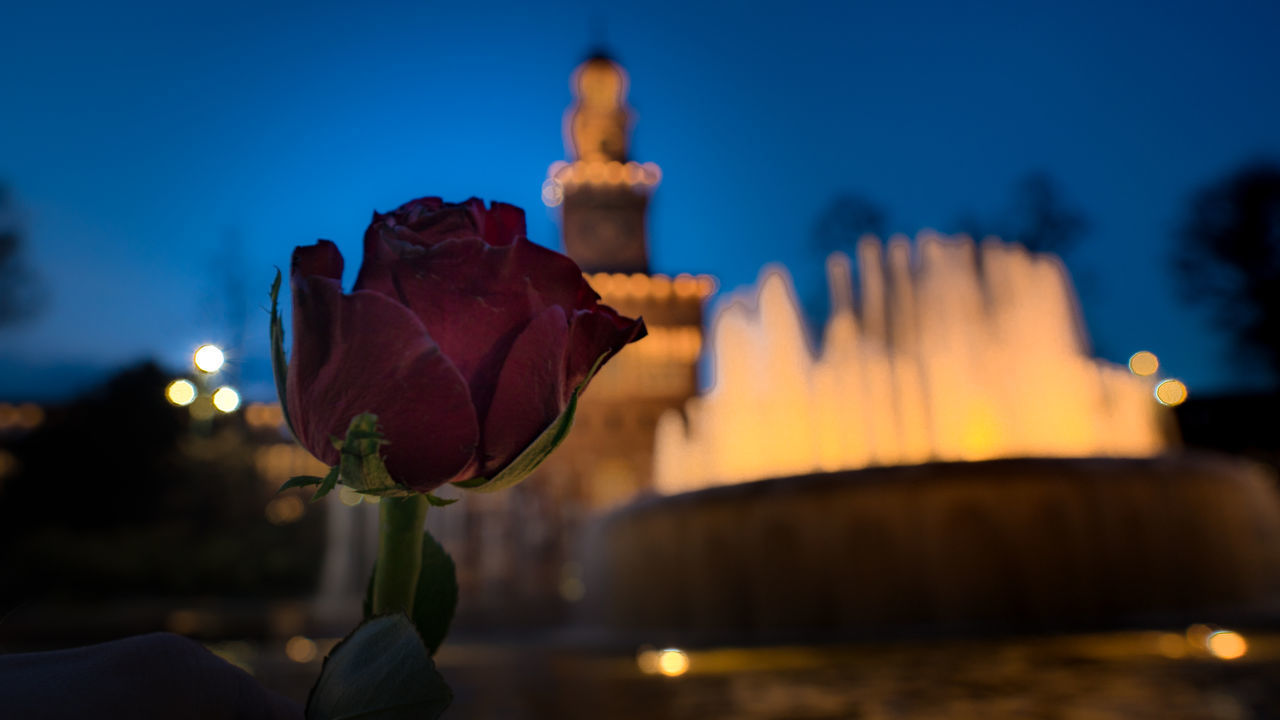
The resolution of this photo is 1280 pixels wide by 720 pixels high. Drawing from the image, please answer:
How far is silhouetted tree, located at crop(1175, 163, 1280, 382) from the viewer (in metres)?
26.6

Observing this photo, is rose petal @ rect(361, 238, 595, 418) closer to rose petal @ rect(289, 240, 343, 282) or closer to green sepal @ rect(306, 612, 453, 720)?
rose petal @ rect(289, 240, 343, 282)

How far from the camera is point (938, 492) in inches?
281

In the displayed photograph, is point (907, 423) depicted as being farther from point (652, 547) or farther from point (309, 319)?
point (309, 319)

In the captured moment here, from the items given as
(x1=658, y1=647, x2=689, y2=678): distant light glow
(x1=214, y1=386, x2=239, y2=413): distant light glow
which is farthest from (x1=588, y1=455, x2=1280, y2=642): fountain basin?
(x1=214, y1=386, x2=239, y2=413): distant light glow

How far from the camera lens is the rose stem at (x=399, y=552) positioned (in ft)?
1.67

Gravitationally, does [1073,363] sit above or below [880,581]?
above

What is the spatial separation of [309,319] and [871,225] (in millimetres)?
34209

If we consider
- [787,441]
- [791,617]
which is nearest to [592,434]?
[787,441]

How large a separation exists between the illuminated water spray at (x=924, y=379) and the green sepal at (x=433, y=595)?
27.4 feet

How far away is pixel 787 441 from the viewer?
34.6ft

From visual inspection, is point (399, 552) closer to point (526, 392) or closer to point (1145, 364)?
point (526, 392)

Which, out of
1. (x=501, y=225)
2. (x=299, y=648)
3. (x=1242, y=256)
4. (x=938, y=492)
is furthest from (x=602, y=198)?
(x=501, y=225)

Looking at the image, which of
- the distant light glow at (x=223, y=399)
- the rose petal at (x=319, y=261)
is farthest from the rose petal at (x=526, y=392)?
the distant light glow at (x=223, y=399)

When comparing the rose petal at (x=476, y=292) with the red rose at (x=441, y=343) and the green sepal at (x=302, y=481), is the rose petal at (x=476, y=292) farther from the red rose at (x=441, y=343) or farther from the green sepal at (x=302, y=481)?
the green sepal at (x=302, y=481)
